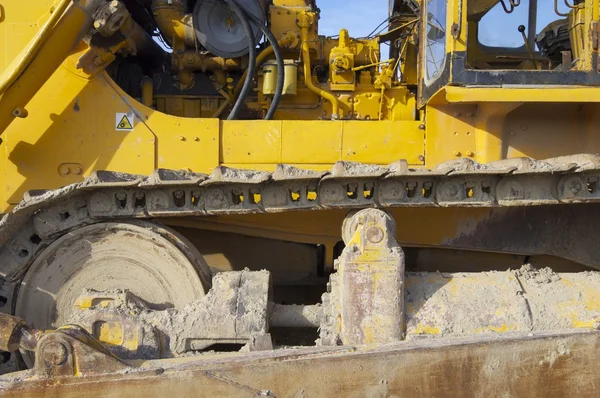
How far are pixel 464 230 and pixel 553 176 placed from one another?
0.72 meters

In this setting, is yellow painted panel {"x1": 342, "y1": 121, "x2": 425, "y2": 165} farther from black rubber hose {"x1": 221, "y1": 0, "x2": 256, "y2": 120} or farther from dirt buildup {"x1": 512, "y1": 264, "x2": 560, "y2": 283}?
dirt buildup {"x1": 512, "y1": 264, "x2": 560, "y2": 283}

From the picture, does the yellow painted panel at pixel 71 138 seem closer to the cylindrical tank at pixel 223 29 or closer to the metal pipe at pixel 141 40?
the metal pipe at pixel 141 40

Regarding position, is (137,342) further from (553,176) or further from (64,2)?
(553,176)

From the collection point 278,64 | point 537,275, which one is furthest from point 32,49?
point 537,275

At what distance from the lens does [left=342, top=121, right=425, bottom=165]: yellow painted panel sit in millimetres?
3969

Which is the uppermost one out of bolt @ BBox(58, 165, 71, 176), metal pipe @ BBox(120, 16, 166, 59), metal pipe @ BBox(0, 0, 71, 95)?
metal pipe @ BBox(120, 16, 166, 59)

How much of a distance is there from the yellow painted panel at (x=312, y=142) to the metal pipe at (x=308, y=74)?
0.55 meters

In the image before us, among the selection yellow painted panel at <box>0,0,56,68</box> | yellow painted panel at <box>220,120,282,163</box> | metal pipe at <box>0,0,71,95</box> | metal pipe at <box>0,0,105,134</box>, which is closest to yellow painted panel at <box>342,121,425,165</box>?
yellow painted panel at <box>220,120,282,163</box>

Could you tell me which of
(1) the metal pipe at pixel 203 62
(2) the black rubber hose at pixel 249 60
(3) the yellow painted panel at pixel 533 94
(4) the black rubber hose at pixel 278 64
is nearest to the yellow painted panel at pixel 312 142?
(4) the black rubber hose at pixel 278 64

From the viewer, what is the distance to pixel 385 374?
285 centimetres

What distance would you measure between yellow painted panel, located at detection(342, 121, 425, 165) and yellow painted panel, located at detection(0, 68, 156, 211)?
3.93 ft

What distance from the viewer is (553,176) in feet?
10.5

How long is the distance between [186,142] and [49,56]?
2.98 ft

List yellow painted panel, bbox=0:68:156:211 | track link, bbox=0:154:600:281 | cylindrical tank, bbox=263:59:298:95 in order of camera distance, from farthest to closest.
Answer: cylindrical tank, bbox=263:59:298:95 < yellow painted panel, bbox=0:68:156:211 < track link, bbox=0:154:600:281
